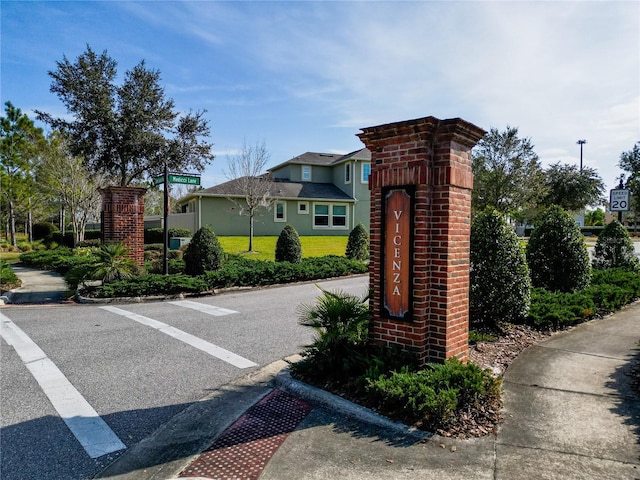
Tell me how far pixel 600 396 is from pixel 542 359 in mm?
1108

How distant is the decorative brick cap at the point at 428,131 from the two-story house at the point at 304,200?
22.9 meters

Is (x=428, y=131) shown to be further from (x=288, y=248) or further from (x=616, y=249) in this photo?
(x=288, y=248)

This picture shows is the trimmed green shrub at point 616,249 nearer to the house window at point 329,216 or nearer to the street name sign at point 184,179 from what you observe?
the street name sign at point 184,179

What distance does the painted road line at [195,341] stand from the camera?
6164mm

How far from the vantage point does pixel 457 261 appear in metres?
4.70

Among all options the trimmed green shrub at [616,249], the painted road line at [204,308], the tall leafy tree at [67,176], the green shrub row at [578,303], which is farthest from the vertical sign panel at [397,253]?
the tall leafy tree at [67,176]

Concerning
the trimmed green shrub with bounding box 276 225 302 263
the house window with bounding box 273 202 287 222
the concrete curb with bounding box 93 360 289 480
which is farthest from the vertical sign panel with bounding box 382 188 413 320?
the house window with bounding box 273 202 287 222

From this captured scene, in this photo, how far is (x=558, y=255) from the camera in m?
9.10

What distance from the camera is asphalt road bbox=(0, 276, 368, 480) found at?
151 inches

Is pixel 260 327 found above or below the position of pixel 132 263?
below

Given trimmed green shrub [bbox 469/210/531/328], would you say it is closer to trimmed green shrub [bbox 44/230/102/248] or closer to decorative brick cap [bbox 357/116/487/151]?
decorative brick cap [bbox 357/116/487/151]

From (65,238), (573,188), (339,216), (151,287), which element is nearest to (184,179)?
(151,287)

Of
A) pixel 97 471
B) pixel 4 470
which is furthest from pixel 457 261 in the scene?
pixel 4 470

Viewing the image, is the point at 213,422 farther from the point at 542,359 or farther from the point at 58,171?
the point at 58,171
